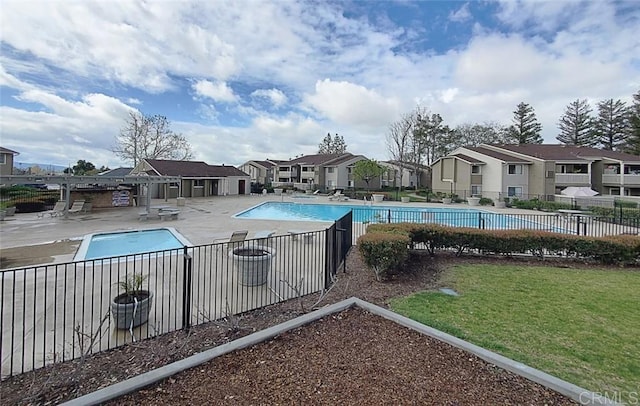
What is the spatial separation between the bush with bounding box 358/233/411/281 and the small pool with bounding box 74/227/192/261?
746 centimetres

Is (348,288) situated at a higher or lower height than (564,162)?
lower

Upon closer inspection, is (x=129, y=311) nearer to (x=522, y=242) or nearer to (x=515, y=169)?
(x=522, y=242)

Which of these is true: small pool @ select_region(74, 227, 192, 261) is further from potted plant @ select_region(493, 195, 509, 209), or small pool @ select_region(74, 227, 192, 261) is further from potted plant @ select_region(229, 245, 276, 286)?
potted plant @ select_region(493, 195, 509, 209)

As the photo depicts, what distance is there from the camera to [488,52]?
1544 centimetres

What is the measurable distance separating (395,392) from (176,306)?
Result: 13.8ft

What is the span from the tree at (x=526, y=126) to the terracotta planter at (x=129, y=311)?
200 ft

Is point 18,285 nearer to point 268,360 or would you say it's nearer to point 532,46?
point 268,360

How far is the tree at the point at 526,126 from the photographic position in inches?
2050

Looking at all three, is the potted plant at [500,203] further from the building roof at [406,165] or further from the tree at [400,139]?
the building roof at [406,165]

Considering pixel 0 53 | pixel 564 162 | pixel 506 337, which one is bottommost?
pixel 506 337

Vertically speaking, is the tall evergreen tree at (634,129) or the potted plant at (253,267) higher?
the tall evergreen tree at (634,129)

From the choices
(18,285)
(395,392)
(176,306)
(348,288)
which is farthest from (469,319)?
(18,285)

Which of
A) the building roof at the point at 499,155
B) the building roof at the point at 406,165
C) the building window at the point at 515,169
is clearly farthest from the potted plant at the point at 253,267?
the building roof at the point at 406,165

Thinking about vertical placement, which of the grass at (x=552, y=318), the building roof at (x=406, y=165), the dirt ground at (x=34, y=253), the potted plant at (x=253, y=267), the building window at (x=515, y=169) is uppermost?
the building roof at (x=406, y=165)
